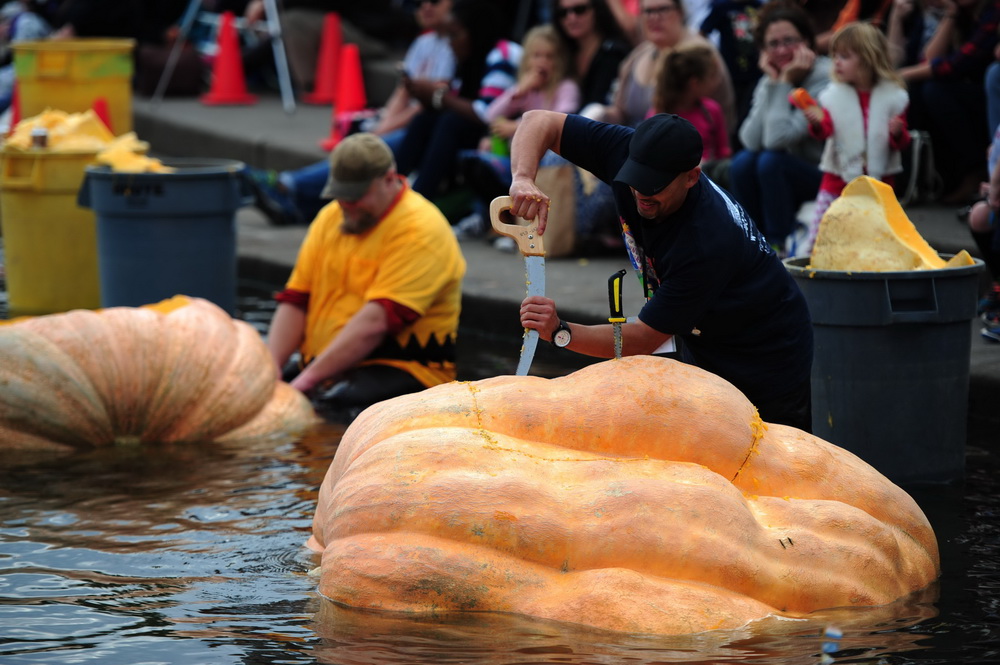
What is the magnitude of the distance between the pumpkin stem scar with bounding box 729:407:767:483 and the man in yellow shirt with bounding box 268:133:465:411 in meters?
2.78

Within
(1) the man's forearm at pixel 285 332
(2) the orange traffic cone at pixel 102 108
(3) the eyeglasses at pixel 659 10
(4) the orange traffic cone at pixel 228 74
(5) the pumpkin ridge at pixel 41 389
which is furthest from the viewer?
(4) the orange traffic cone at pixel 228 74

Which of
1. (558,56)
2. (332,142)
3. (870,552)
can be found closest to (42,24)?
(332,142)

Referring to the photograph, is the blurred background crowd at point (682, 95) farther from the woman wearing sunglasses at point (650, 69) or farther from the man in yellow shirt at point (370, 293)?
the man in yellow shirt at point (370, 293)

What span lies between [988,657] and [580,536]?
43.1 inches

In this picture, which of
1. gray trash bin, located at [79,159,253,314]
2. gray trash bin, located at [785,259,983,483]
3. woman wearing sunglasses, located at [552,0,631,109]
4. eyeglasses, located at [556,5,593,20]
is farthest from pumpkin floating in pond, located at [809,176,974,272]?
eyeglasses, located at [556,5,593,20]

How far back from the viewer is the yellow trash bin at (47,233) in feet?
29.2

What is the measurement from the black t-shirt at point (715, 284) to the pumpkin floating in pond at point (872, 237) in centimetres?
81

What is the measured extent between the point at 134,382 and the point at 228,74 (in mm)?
10214

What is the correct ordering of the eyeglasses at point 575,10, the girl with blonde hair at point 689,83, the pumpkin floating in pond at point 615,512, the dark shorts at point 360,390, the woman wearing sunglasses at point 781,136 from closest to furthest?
the pumpkin floating in pond at point 615,512
the dark shorts at point 360,390
the woman wearing sunglasses at point 781,136
the girl with blonde hair at point 689,83
the eyeglasses at point 575,10

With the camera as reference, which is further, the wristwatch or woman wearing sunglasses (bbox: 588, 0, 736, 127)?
woman wearing sunglasses (bbox: 588, 0, 736, 127)

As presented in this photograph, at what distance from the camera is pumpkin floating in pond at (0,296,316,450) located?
20.0 feet

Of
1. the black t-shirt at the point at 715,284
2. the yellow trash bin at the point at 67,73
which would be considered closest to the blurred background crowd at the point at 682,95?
the yellow trash bin at the point at 67,73

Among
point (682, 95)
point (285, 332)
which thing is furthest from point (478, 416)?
point (682, 95)

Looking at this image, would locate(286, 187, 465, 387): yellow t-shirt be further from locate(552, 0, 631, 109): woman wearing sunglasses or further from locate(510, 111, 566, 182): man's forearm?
locate(552, 0, 631, 109): woman wearing sunglasses
